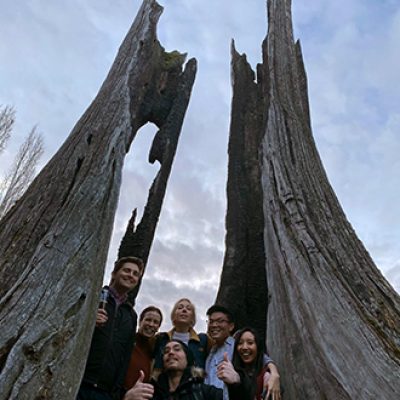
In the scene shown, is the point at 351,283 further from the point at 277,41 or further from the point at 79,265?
the point at 277,41

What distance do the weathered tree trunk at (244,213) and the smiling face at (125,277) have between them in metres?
2.03

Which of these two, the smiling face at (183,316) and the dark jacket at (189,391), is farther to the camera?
the smiling face at (183,316)

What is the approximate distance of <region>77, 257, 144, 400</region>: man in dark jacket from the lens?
2.31m

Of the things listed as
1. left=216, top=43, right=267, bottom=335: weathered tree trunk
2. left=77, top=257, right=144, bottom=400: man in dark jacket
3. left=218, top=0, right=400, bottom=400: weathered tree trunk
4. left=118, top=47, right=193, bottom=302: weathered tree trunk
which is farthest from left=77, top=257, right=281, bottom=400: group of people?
left=118, top=47, right=193, bottom=302: weathered tree trunk

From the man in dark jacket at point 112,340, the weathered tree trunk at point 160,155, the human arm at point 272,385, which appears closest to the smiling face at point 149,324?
the man in dark jacket at point 112,340

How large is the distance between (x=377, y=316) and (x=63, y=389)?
151 centimetres

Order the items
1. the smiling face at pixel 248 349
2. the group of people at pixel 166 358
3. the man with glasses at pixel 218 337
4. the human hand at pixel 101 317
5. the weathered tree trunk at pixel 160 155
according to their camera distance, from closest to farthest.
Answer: the group of people at pixel 166 358 → the human hand at pixel 101 317 → the smiling face at pixel 248 349 → the man with glasses at pixel 218 337 → the weathered tree trunk at pixel 160 155

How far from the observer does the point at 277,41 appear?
224 inches

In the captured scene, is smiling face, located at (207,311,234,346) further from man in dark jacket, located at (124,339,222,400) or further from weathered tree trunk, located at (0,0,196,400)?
weathered tree trunk, located at (0,0,196,400)

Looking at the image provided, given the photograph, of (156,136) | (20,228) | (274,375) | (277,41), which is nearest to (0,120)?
(156,136)

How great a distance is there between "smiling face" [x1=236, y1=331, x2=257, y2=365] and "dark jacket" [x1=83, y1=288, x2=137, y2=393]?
0.69 metres

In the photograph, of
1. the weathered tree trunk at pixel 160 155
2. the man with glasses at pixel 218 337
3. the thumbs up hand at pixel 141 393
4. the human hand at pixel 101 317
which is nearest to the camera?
the thumbs up hand at pixel 141 393

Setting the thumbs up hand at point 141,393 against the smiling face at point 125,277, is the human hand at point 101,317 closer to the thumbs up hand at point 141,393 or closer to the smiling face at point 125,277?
the smiling face at point 125,277

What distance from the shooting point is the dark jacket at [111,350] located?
7.66 ft
